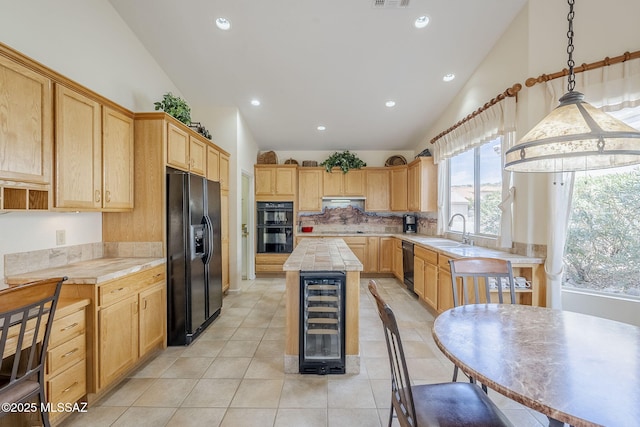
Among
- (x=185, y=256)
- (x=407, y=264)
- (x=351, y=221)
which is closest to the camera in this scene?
(x=185, y=256)

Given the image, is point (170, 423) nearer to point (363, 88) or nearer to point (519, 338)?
point (519, 338)

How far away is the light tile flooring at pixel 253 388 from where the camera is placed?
71.7 inches

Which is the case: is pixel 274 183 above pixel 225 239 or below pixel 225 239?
above

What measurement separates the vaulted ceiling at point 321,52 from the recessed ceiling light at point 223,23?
53mm

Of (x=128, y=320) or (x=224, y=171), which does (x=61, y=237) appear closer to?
(x=128, y=320)

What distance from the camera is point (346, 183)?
5938 millimetres

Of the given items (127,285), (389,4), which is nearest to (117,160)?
(127,285)

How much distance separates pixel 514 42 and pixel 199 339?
4.51 m

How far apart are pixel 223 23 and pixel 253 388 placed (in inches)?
140

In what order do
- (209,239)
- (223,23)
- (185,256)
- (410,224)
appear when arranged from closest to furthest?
(185,256), (223,23), (209,239), (410,224)

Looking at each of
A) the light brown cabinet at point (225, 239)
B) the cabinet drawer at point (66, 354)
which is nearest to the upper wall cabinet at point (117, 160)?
the cabinet drawer at point (66, 354)

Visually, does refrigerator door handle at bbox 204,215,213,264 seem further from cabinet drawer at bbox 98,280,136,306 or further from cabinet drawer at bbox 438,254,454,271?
cabinet drawer at bbox 438,254,454,271

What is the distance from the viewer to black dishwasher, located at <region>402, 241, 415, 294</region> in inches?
176

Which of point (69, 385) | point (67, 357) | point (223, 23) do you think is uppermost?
point (223, 23)
